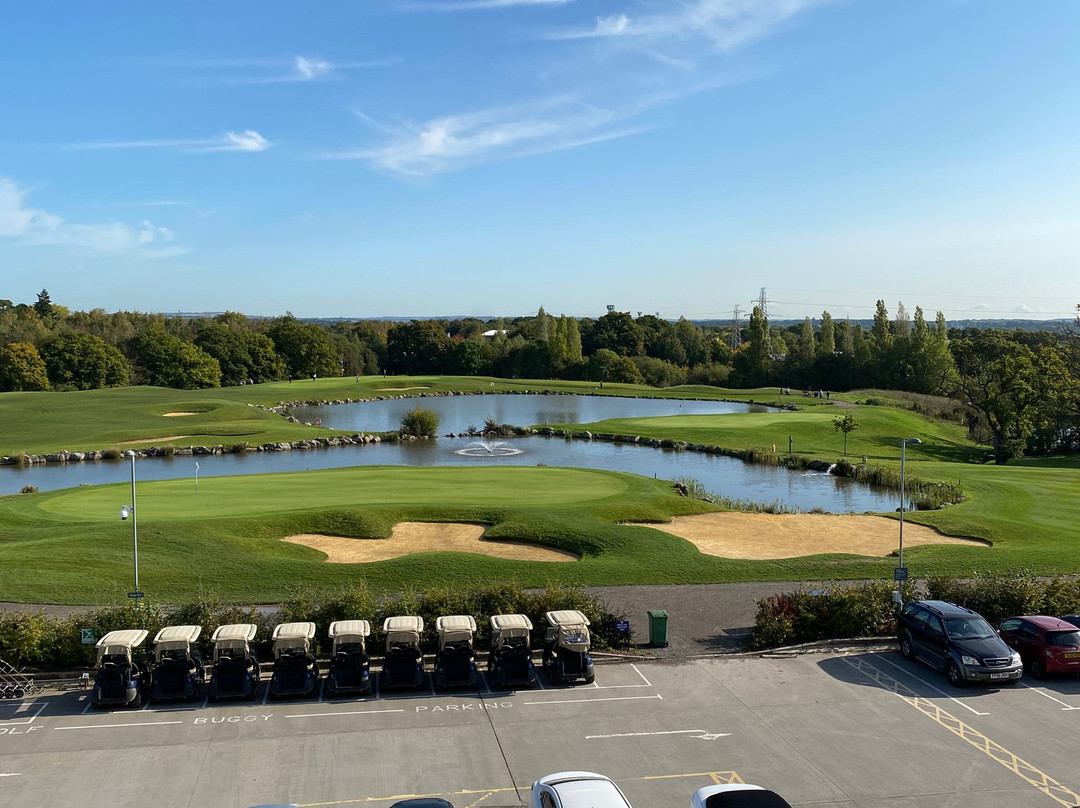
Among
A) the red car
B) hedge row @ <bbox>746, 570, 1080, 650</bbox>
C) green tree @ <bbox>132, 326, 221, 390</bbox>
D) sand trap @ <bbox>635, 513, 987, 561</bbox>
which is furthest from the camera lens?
green tree @ <bbox>132, 326, 221, 390</bbox>

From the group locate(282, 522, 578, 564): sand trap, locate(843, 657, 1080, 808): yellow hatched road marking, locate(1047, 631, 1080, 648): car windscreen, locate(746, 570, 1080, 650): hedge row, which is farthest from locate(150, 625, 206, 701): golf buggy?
locate(1047, 631, 1080, 648): car windscreen

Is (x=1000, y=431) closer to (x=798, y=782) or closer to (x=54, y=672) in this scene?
(x=798, y=782)

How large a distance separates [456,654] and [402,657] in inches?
43.6

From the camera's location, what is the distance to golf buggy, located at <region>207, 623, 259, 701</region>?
16.8 meters

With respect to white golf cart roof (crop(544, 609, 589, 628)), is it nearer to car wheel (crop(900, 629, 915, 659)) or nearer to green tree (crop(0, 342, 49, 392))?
car wheel (crop(900, 629, 915, 659))

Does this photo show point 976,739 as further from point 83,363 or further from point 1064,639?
point 83,363

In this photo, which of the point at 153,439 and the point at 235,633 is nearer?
the point at 235,633

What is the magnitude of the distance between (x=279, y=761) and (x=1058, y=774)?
510 inches

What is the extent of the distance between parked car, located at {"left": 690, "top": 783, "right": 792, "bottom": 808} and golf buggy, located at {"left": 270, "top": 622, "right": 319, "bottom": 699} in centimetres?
881

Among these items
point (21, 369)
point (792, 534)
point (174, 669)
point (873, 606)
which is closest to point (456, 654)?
point (174, 669)

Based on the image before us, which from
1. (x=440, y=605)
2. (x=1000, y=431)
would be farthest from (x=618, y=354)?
(x=440, y=605)

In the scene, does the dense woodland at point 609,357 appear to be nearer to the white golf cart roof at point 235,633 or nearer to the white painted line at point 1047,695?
the white painted line at point 1047,695

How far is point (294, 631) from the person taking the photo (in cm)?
1744

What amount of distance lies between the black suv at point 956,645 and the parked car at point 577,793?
10080 mm
